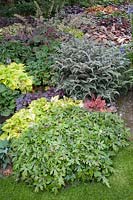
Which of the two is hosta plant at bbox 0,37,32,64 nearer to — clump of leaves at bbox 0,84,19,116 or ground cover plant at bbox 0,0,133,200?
ground cover plant at bbox 0,0,133,200

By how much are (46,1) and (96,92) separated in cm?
414

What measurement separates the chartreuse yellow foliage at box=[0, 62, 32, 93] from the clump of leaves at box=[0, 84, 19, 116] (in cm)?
8

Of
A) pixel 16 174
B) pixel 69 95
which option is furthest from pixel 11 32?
pixel 16 174

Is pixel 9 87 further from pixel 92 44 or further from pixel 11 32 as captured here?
pixel 11 32

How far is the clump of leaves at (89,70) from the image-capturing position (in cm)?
542

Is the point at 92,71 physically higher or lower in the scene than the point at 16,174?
higher

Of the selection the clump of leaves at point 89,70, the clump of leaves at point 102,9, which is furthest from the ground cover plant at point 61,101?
the clump of leaves at point 102,9

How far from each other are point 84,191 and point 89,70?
2019 millimetres

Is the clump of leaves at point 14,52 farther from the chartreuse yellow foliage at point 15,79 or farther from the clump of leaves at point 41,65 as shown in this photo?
the chartreuse yellow foliage at point 15,79

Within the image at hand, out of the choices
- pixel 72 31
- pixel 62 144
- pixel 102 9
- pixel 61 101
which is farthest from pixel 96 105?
pixel 102 9

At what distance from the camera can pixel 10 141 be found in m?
4.55

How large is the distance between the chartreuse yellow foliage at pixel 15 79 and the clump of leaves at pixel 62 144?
0.64m

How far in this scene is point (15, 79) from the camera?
5.49 meters

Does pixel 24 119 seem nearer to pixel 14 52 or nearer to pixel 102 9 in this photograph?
pixel 14 52
